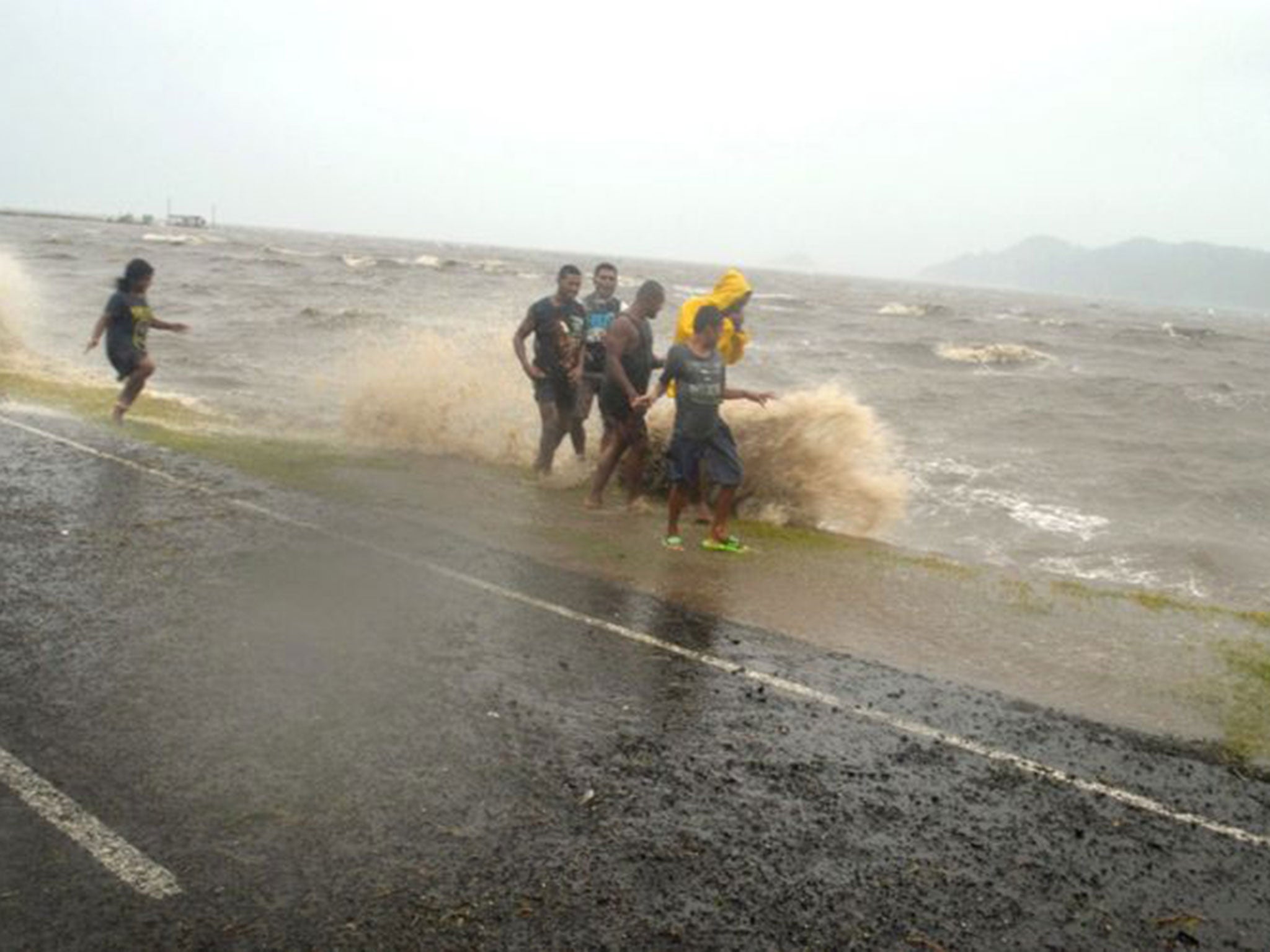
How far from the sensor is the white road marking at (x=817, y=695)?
13.9ft

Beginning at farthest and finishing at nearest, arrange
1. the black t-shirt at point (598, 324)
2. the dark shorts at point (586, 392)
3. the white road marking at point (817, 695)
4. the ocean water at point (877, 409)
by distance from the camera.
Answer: the ocean water at point (877, 409) → the dark shorts at point (586, 392) → the black t-shirt at point (598, 324) → the white road marking at point (817, 695)

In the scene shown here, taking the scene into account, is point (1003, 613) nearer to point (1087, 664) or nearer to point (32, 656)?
point (1087, 664)

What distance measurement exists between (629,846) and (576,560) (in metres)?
3.77

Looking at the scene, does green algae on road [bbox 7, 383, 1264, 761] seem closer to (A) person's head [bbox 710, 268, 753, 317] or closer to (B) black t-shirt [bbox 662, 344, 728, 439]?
(B) black t-shirt [bbox 662, 344, 728, 439]

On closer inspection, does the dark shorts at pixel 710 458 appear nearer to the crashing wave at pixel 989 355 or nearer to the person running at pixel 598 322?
the person running at pixel 598 322

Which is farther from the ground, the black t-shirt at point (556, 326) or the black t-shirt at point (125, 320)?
the black t-shirt at point (556, 326)

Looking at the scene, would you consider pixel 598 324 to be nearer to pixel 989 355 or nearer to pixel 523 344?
pixel 523 344

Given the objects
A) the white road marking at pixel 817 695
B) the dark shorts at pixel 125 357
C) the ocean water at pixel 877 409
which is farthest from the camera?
the dark shorts at pixel 125 357

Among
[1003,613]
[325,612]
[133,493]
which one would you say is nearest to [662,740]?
[325,612]

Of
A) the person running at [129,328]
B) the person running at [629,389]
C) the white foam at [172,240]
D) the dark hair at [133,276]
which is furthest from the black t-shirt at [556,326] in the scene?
the white foam at [172,240]

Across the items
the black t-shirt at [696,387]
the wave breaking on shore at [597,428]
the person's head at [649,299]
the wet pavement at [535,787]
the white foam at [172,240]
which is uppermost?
the white foam at [172,240]

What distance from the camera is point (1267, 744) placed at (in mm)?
5078

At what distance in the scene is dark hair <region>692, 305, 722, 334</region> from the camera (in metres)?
7.83

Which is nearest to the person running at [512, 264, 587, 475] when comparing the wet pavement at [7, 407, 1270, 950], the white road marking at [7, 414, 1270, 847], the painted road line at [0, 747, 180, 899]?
the white road marking at [7, 414, 1270, 847]
